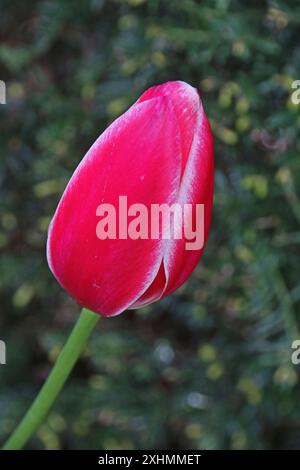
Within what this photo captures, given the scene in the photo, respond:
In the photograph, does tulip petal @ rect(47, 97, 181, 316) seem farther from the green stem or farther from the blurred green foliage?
the blurred green foliage

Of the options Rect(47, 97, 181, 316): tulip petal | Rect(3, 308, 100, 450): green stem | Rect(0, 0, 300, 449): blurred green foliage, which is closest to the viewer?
Rect(47, 97, 181, 316): tulip petal

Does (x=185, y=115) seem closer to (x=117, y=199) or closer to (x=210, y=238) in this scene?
(x=117, y=199)

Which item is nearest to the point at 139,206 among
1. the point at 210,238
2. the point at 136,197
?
the point at 136,197

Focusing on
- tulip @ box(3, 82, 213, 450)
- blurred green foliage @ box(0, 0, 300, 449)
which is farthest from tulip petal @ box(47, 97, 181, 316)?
blurred green foliage @ box(0, 0, 300, 449)

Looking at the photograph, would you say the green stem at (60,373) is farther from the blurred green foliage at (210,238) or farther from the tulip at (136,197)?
the blurred green foliage at (210,238)

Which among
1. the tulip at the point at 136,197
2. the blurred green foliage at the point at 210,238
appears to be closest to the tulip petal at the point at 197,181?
the tulip at the point at 136,197
